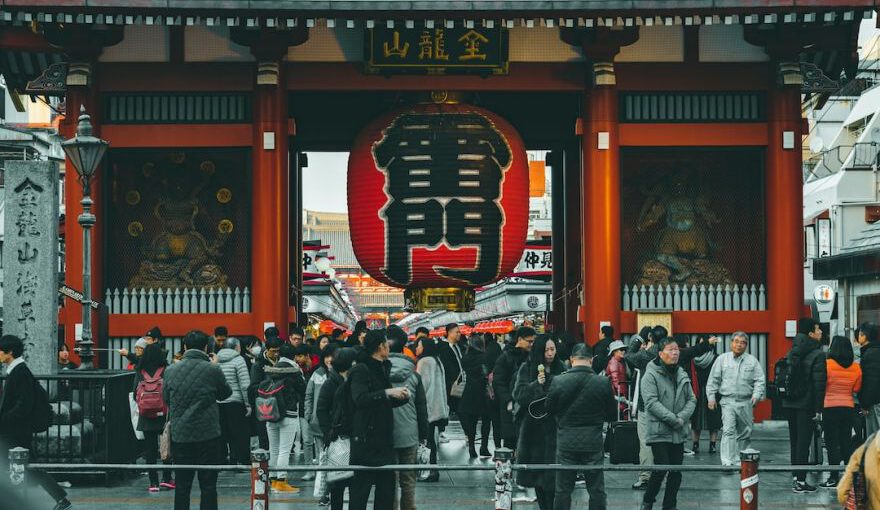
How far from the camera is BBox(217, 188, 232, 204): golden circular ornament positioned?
25266 mm

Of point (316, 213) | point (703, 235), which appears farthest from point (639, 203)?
point (316, 213)

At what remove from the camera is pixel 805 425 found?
16109 millimetres

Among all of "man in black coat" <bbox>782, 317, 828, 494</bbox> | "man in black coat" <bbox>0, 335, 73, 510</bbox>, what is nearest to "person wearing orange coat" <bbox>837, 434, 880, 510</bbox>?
"man in black coat" <bbox>782, 317, 828, 494</bbox>

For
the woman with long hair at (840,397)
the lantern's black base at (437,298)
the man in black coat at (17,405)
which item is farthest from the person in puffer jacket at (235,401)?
the lantern's black base at (437,298)

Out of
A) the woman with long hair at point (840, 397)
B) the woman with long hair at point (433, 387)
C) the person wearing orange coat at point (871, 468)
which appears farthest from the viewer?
the woman with long hair at point (433, 387)

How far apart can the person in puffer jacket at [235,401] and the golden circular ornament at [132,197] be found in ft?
29.9

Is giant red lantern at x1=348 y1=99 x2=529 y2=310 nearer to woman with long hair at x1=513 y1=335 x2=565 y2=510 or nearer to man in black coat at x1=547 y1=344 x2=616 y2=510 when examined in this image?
woman with long hair at x1=513 y1=335 x2=565 y2=510

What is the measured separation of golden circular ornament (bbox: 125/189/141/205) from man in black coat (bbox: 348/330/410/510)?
1393 cm

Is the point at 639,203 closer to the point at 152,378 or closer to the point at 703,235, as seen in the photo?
the point at 703,235

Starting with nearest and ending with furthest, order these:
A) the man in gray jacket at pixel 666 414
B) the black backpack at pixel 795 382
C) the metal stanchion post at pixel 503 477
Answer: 1. the metal stanchion post at pixel 503 477
2. the man in gray jacket at pixel 666 414
3. the black backpack at pixel 795 382

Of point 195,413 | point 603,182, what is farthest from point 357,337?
point 603,182

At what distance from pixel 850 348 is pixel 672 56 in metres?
10.2

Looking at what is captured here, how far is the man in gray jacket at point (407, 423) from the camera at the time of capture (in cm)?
1247

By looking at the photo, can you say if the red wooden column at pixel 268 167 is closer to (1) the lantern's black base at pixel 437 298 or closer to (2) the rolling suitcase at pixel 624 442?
(1) the lantern's black base at pixel 437 298
